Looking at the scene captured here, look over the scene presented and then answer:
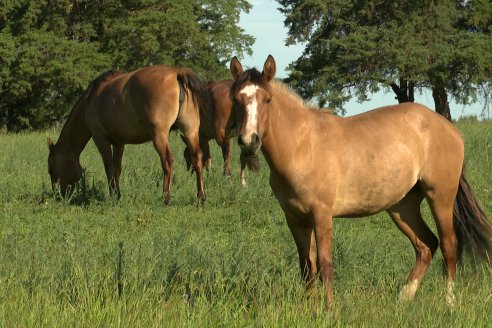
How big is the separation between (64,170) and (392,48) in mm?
27186

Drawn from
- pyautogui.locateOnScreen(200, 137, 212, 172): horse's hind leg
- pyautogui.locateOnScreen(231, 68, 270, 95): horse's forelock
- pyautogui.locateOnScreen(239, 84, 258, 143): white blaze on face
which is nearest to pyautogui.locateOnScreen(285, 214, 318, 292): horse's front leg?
pyautogui.locateOnScreen(239, 84, 258, 143): white blaze on face

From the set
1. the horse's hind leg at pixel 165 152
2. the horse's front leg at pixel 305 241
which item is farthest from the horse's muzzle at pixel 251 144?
the horse's hind leg at pixel 165 152

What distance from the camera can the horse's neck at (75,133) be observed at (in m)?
12.4

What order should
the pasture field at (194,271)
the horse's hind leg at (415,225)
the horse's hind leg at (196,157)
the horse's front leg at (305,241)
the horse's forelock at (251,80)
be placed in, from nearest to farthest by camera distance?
the pasture field at (194,271)
the horse's forelock at (251,80)
the horse's front leg at (305,241)
the horse's hind leg at (415,225)
the horse's hind leg at (196,157)

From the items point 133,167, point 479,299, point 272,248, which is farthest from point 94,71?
point 479,299

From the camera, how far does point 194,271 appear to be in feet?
18.8

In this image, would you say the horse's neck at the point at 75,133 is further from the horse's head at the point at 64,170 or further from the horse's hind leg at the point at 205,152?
the horse's hind leg at the point at 205,152

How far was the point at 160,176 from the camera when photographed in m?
13.0

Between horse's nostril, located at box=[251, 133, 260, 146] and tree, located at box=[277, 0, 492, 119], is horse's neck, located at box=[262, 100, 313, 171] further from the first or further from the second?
tree, located at box=[277, 0, 492, 119]

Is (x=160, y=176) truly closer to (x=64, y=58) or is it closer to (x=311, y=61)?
(x=64, y=58)

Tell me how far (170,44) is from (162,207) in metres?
27.8

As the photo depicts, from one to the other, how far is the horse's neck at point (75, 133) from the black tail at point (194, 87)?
166 centimetres

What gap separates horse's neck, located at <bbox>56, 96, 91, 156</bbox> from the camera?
1239cm

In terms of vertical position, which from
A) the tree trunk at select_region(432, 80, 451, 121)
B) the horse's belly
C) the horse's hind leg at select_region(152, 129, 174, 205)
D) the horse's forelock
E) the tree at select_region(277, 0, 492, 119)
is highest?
the horse's forelock
